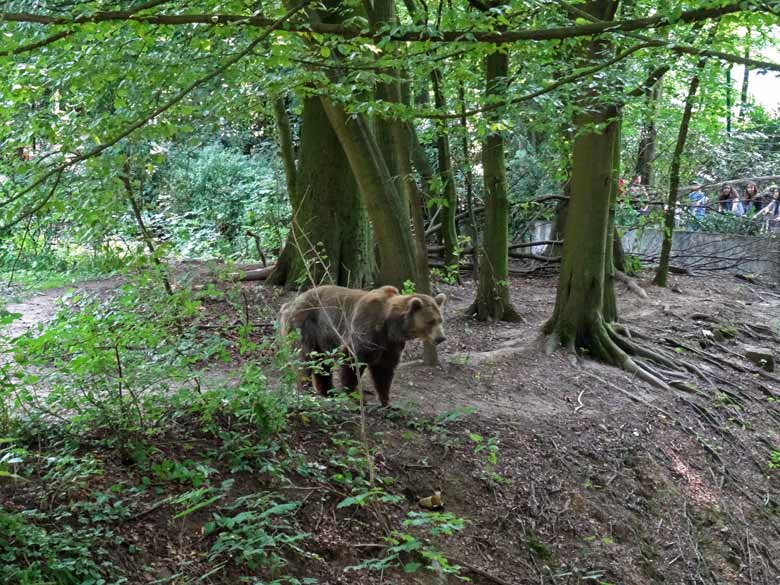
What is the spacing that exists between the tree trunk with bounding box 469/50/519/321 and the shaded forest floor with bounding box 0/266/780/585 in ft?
1.37

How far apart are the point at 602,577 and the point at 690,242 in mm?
16258

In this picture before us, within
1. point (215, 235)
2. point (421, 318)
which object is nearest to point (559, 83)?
point (421, 318)

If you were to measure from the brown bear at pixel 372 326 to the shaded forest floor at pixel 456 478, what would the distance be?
428 mm

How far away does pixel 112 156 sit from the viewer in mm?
6371

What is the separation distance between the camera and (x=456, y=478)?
6.79 m

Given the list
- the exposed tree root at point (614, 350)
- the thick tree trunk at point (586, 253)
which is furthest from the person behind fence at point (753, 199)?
the thick tree trunk at point (586, 253)

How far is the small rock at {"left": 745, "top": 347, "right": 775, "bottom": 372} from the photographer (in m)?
12.9

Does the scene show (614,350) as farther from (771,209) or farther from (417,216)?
(771,209)

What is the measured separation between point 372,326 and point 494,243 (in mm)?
4916

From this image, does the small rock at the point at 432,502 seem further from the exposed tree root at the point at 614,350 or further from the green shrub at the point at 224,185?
the green shrub at the point at 224,185

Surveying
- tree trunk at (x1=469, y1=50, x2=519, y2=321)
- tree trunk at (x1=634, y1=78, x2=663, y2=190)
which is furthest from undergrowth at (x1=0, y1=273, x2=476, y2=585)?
tree trunk at (x1=634, y1=78, x2=663, y2=190)

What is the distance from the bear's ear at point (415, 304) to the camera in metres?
7.84

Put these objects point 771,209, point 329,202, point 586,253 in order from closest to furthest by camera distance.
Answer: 1. point 586,253
2. point 329,202
3. point 771,209

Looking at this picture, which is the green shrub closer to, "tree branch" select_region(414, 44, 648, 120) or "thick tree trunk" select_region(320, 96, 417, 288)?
"thick tree trunk" select_region(320, 96, 417, 288)
